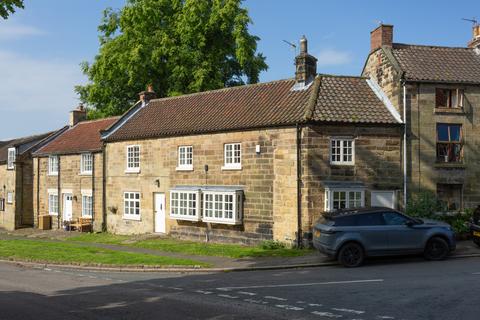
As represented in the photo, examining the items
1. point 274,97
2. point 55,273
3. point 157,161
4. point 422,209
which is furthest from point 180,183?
point 422,209

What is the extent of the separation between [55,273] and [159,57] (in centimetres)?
2345

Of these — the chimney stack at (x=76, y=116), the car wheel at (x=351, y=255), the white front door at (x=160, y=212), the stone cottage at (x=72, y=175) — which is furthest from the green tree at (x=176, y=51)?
the car wheel at (x=351, y=255)

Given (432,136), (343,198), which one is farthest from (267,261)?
(432,136)

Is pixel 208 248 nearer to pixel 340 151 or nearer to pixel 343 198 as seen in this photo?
pixel 343 198

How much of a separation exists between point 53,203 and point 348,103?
22.8 metres

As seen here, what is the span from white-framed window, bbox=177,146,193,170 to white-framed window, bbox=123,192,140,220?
3.91m

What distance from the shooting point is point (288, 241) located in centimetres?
2081

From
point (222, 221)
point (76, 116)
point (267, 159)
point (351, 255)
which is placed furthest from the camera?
point (76, 116)

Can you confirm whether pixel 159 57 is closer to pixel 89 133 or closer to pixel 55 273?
pixel 89 133

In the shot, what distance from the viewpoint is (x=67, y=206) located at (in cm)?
3391

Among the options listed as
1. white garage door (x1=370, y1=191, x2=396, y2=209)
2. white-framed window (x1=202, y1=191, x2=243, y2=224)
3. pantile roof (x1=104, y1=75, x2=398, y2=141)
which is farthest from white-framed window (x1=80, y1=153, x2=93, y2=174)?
white garage door (x1=370, y1=191, x2=396, y2=209)

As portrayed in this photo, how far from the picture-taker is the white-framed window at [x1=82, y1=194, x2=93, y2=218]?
31.6m

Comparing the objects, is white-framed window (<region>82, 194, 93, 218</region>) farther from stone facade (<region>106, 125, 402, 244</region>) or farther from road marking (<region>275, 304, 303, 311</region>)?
road marking (<region>275, 304, 303, 311</region>)

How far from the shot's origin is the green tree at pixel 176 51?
36.8 meters
